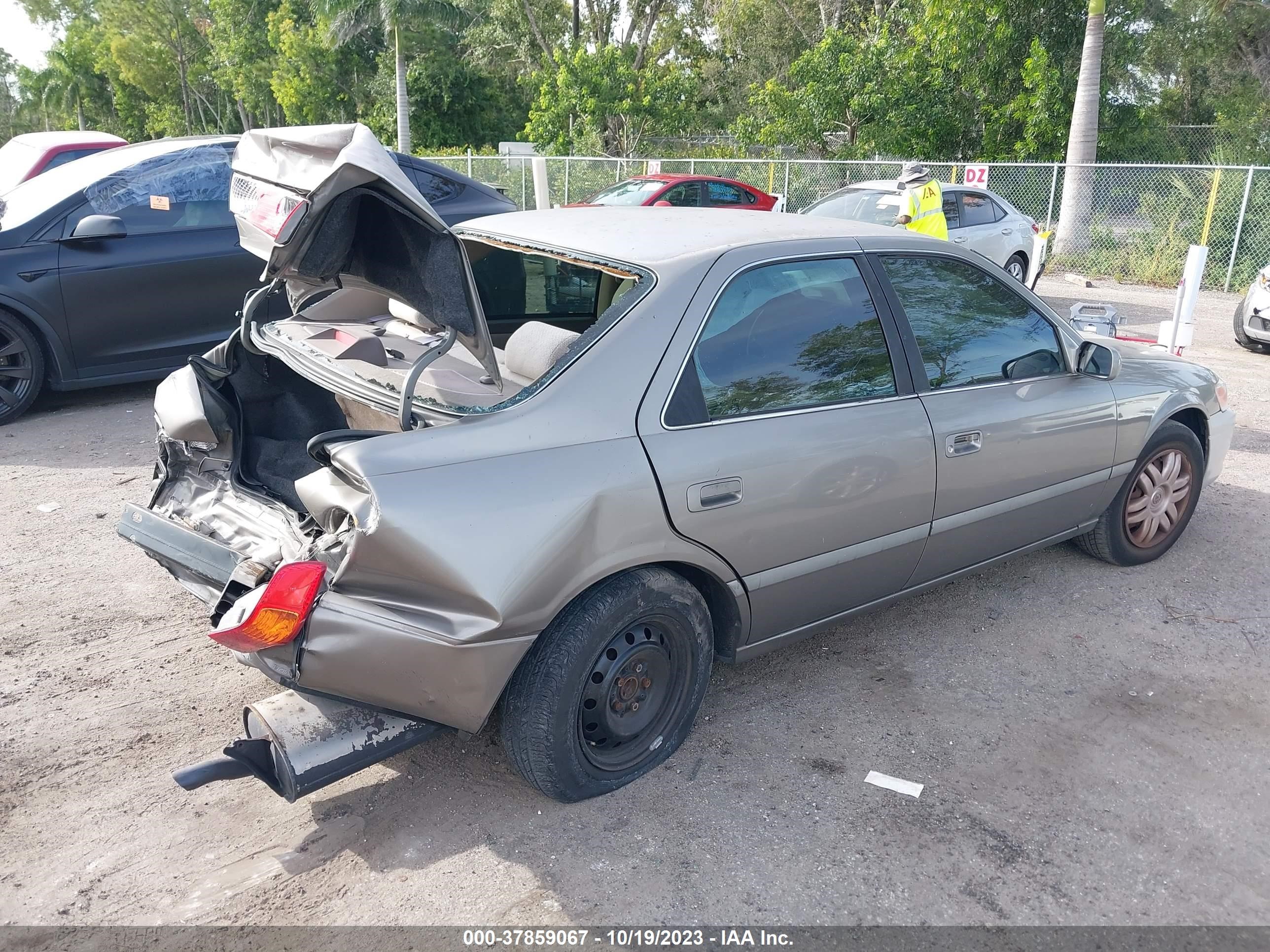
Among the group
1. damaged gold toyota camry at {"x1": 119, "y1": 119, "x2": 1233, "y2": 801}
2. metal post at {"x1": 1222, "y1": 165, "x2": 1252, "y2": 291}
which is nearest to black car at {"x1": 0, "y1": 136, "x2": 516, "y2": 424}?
damaged gold toyota camry at {"x1": 119, "y1": 119, "x2": 1233, "y2": 801}

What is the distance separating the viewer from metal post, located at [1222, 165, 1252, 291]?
49.0 ft

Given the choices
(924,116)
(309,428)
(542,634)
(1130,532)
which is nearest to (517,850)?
(542,634)

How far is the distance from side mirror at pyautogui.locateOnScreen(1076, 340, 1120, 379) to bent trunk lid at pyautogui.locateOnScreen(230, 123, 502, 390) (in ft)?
8.13

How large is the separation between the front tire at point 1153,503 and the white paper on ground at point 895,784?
2019 millimetres

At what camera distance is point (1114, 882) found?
9.02 ft

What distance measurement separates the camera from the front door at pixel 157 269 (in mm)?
6707

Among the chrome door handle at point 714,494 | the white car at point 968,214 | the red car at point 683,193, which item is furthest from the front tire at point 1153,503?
the red car at point 683,193

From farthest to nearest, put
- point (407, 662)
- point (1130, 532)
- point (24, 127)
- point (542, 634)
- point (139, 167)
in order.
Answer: point (24, 127), point (139, 167), point (1130, 532), point (542, 634), point (407, 662)

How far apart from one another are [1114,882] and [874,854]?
2.16ft

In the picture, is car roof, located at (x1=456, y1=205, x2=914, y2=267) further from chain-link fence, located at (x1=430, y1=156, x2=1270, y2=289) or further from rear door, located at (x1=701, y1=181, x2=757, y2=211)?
chain-link fence, located at (x1=430, y1=156, x2=1270, y2=289)

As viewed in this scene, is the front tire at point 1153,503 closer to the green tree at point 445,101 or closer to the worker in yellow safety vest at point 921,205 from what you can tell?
the worker in yellow safety vest at point 921,205

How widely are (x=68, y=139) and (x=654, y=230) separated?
10699mm

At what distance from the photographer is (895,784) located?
3166 millimetres

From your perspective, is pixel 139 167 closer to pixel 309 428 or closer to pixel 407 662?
pixel 309 428
